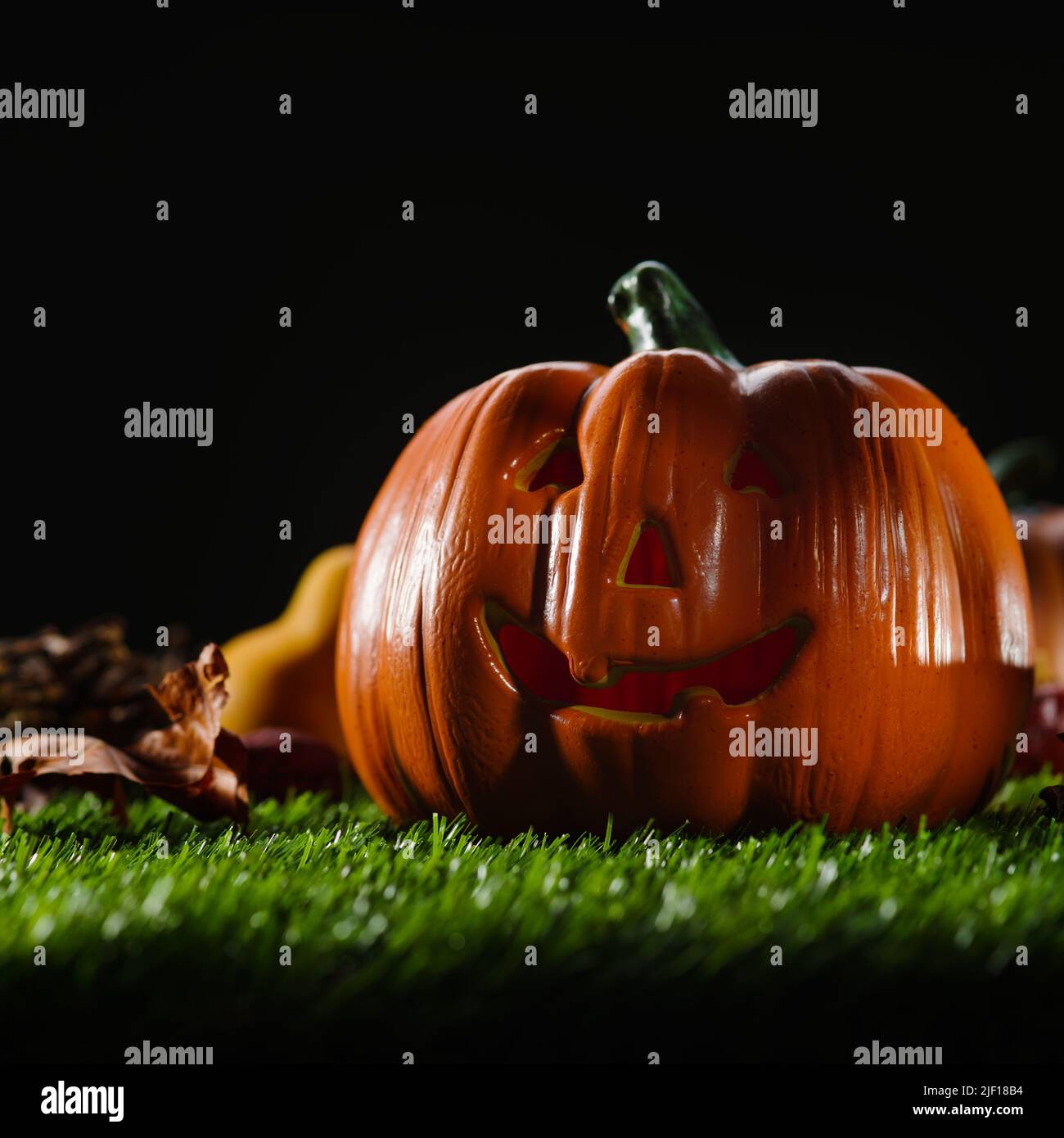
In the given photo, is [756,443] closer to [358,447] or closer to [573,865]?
[573,865]

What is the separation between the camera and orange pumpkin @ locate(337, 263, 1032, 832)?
0.94m

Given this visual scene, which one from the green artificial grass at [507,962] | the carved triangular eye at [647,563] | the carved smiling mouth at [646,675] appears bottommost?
the green artificial grass at [507,962]

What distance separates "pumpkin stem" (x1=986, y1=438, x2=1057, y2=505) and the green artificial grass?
129 centimetres

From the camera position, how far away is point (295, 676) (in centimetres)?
169

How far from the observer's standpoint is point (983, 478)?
109cm

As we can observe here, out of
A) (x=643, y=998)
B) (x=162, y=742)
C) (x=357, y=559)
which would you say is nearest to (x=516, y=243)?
(x=357, y=559)

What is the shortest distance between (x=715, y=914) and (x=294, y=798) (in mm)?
679

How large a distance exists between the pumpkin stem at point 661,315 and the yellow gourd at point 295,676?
2.43ft

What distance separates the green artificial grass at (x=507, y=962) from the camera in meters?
0.63
